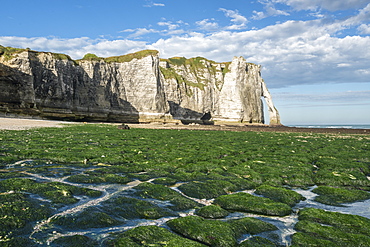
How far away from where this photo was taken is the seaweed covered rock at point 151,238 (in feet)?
17.3

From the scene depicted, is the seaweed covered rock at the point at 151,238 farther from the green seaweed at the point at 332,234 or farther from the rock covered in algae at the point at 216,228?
the green seaweed at the point at 332,234

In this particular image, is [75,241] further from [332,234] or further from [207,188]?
[332,234]

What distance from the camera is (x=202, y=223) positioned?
21.4ft

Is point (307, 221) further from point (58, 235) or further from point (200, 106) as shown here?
point (200, 106)

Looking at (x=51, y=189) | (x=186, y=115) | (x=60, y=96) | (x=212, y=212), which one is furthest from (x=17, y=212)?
(x=186, y=115)

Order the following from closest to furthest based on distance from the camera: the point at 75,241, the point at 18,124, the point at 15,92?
the point at 75,241, the point at 18,124, the point at 15,92

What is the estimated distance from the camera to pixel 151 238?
5.56 metres

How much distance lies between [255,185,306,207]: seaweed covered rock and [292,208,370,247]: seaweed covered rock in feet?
3.68

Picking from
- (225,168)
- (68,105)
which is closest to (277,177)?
(225,168)

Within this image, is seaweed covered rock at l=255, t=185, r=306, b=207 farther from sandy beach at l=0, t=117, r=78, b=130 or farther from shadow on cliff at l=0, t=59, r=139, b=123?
shadow on cliff at l=0, t=59, r=139, b=123

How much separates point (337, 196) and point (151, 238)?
7895 mm

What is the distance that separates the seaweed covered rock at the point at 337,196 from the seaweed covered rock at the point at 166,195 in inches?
195

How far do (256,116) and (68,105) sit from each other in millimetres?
79877

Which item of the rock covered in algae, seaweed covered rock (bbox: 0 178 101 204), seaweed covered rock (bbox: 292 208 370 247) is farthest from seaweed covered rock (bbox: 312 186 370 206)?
seaweed covered rock (bbox: 0 178 101 204)
